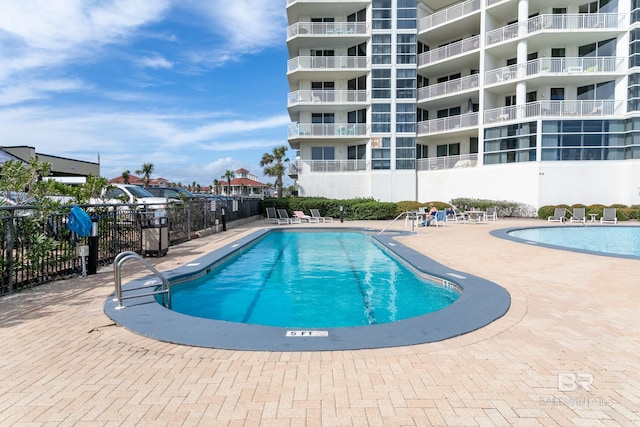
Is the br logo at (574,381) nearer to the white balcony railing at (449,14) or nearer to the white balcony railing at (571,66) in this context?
the white balcony railing at (571,66)

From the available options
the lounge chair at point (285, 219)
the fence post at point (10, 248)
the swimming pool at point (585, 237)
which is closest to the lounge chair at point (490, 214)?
the swimming pool at point (585, 237)

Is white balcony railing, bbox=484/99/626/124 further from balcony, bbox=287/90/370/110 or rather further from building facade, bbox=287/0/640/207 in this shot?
balcony, bbox=287/90/370/110

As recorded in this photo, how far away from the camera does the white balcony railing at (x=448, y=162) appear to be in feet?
95.9

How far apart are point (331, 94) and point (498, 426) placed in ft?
99.4

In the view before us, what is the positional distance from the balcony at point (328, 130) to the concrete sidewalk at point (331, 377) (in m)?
26.3

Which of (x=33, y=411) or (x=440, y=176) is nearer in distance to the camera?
(x=33, y=411)

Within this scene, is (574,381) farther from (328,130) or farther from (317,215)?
(328,130)

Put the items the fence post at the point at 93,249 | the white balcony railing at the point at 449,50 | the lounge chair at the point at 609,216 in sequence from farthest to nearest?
the white balcony railing at the point at 449,50 < the lounge chair at the point at 609,216 < the fence post at the point at 93,249

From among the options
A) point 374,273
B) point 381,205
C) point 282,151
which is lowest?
point 374,273

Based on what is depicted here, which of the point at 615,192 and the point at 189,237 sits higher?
the point at 615,192

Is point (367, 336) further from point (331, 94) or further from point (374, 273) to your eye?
point (331, 94)

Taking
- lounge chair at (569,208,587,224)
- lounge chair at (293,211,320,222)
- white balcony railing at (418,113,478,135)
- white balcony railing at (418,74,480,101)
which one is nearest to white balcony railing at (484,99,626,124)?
white balcony railing at (418,113,478,135)

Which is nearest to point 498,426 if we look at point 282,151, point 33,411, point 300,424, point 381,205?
point 300,424

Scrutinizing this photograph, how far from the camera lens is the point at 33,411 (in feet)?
9.12
